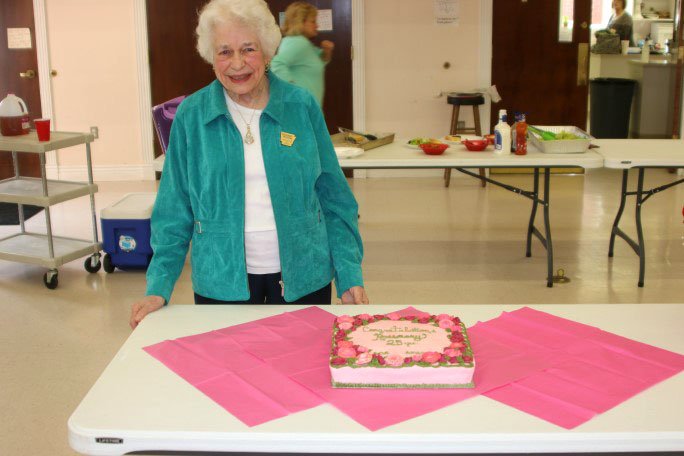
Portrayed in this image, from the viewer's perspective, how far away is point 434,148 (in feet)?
14.9

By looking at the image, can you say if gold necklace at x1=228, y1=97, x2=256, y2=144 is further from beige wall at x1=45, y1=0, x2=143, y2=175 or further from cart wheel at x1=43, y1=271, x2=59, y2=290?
beige wall at x1=45, y1=0, x2=143, y2=175

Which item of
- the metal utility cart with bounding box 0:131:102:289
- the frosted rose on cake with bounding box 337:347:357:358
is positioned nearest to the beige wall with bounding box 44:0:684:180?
the metal utility cart with bounding box 0:131:102:289

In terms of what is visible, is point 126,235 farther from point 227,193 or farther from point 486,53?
point 486,53

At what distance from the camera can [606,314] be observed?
6.60ft

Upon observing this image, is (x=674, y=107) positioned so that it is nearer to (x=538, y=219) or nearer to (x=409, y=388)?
(x=538, y=219)

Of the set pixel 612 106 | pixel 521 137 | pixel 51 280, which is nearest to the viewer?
pixel 521 137

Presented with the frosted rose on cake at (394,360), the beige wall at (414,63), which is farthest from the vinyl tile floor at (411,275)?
the frosted rose on cake at (394,360)

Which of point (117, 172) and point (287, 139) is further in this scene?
point (117, 172)

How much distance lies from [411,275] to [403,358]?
3263 millimetres

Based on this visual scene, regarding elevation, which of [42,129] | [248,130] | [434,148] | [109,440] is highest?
[248,130]

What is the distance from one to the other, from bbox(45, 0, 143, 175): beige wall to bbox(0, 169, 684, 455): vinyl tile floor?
0.58m

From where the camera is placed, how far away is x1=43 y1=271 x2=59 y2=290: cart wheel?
183 inches

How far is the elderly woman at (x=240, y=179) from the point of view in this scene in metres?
2.05

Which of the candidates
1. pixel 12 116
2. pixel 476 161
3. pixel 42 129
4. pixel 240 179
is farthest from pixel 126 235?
pixel 240 179
